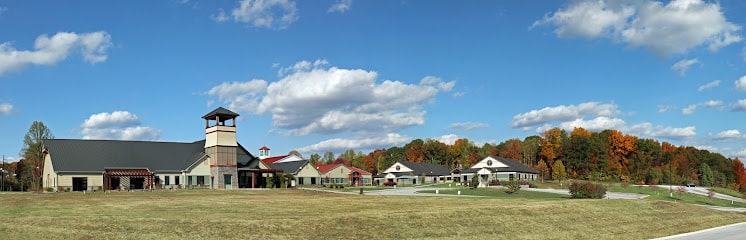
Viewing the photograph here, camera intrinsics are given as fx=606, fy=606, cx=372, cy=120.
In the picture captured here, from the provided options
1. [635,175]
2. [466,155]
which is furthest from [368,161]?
[635,175]

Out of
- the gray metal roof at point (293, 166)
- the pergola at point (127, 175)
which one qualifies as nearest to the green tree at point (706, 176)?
the gray metal roof at point (293, 166)

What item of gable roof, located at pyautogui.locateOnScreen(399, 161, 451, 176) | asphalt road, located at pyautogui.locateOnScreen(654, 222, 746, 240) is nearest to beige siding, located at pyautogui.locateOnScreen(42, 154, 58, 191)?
asphalt road, located at pyautogui.locateOnScreen(654, 222, 746, 240)

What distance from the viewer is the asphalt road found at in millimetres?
26391

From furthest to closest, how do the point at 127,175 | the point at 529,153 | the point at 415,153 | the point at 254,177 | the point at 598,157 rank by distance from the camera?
the point at 415,153 → the point at 529,153 → the point at 598,157 → the point at 254,177 → the point at 127,175

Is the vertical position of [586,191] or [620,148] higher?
[620,148]

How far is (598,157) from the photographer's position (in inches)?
5285

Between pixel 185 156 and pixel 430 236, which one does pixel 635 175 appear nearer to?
pixel 185 156

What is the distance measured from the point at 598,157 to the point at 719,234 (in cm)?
11135

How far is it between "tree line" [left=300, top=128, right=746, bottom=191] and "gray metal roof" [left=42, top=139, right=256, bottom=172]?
75335 millimetres

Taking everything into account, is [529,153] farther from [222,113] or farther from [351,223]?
[351,223]

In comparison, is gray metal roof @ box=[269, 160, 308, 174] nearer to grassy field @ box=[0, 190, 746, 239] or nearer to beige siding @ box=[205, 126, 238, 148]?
beige siding @ box=[205, 126, 238, 148]

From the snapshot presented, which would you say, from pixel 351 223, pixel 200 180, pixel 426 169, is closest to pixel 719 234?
pixel 351 223

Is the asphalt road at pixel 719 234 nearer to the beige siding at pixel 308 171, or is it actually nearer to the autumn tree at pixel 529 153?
the beige siding at pixel 308 171

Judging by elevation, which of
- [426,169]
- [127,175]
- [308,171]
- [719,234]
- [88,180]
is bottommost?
[719,234]
